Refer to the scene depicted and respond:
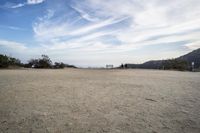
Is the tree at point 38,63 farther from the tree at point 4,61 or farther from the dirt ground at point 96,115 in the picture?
the dirt ground at point 96,115

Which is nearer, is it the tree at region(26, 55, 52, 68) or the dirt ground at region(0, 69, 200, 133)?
the dirt ground at region(0, 69, 200, 133)

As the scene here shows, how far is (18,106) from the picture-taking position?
157 inches

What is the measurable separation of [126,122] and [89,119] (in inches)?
25.8

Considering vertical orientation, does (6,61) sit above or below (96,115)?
above

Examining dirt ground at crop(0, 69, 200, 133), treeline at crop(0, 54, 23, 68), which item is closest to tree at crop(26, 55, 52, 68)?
treeline at crop(0, 54, 23, 68)

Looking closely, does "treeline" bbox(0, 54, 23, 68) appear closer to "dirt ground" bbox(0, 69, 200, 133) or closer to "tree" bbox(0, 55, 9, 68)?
"tree" bbox(0, 55, 9, 68)

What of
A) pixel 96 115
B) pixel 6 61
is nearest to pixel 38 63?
pixel 6 61

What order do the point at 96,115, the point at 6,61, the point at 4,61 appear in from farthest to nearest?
1. the point at 6,61
2. the point at 4,61
3. the point at 96,115

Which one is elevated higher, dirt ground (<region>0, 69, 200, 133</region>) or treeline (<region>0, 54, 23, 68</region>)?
treeline (<region>0, 54, 23, 68</region>)

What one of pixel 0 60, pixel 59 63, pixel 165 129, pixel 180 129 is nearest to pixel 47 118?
pixel 165 129

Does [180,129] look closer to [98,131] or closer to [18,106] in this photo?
[98,131]

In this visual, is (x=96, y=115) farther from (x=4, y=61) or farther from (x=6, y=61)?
(x=6, y=61)

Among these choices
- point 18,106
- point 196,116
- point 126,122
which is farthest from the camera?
point 18,106

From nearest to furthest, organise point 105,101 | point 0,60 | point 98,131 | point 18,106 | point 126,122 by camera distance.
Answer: point 98,131 → point 126,122 → point 18,106 → point 105,101 → point 0,60
